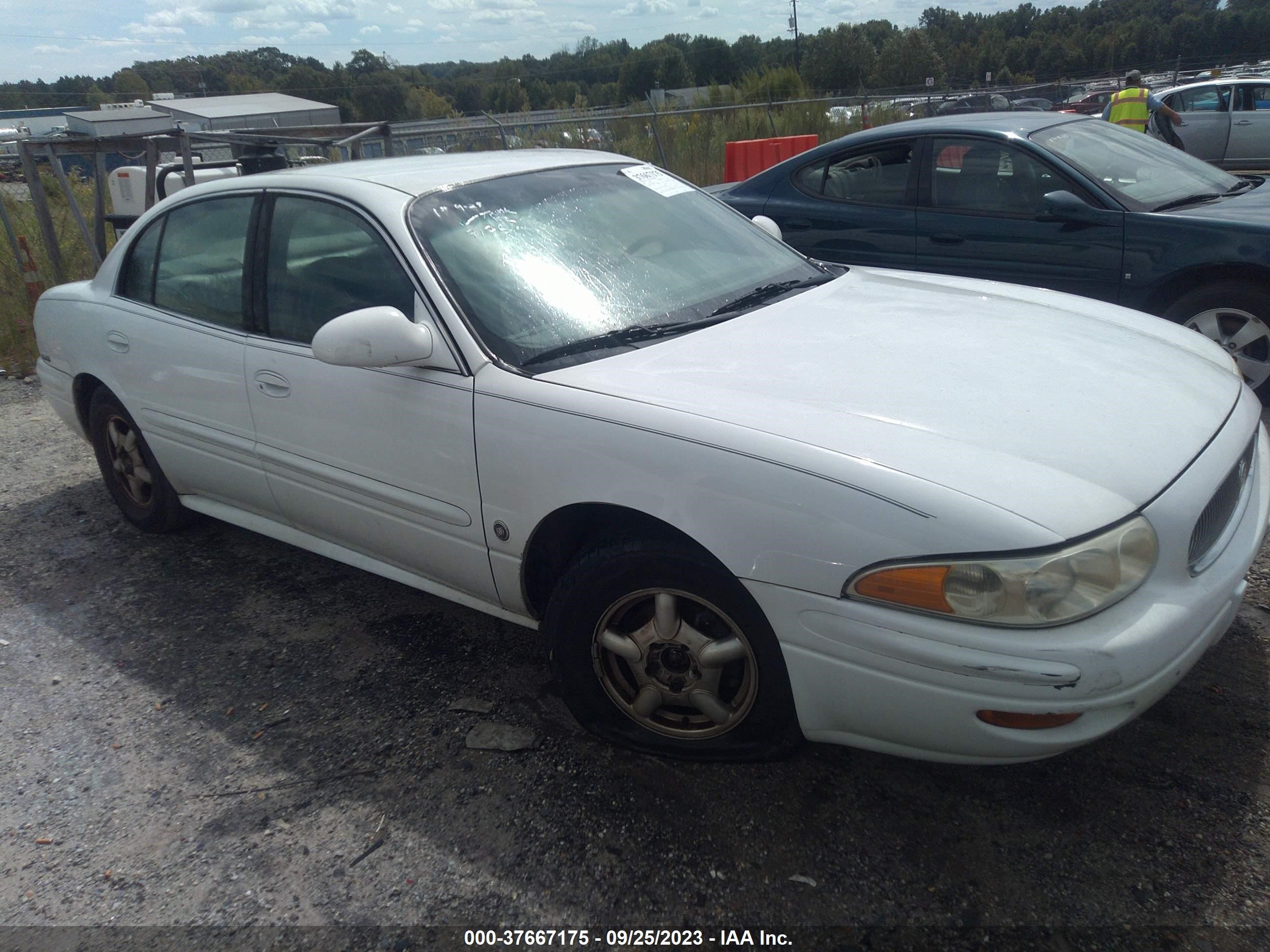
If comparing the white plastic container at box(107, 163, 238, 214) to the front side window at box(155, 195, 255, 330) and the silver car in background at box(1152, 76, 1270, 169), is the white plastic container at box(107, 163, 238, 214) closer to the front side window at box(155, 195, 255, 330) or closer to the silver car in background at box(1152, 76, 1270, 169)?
the front side window at box(155, 195, 255, 330)

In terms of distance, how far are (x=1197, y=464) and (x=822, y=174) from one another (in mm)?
4248

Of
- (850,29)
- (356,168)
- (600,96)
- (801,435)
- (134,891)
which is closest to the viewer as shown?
(801,435)

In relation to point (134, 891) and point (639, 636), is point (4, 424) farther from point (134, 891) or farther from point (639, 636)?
point (639, 636)

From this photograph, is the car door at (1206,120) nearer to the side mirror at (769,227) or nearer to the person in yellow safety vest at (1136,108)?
the person in yellow safety vest at (1136,108)

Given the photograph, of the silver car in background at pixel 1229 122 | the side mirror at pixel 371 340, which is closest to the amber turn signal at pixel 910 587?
the side mirror at pixel 371 340

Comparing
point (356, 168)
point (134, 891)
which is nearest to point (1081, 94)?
point (356, 168)

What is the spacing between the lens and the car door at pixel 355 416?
2.72 m

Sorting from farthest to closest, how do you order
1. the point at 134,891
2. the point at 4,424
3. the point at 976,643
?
the point at 4,424 < the point at 134,891 < the point at 976,643

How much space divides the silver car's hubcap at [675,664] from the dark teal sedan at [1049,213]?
12.3ft

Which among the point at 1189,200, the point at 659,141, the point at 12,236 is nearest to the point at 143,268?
the point at 1189,200

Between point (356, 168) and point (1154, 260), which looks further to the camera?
point (1154, 260)

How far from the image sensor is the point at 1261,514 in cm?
248

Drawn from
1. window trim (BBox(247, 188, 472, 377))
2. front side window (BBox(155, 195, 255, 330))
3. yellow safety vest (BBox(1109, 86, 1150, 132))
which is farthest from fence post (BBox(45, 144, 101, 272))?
yellow safety vest (BBox(1109, 86, 1150, 132))

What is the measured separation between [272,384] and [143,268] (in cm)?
121
